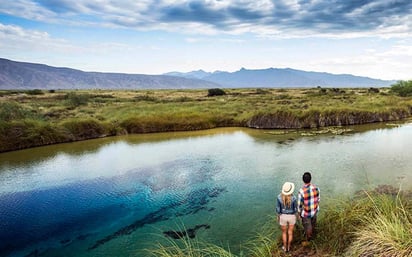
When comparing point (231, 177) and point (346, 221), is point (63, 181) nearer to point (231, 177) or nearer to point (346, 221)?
point (231, 177)

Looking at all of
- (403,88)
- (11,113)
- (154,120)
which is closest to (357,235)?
(154,120)

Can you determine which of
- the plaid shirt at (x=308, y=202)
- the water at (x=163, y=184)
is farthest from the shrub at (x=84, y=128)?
the plaid shirt at (x=308, y=202)

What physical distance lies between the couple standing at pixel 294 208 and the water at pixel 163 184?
2476 millimetres

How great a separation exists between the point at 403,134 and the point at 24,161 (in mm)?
28899

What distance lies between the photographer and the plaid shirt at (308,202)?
8.04 m

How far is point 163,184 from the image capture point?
16.8 m

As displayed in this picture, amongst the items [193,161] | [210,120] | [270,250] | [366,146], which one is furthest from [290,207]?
[210,120]

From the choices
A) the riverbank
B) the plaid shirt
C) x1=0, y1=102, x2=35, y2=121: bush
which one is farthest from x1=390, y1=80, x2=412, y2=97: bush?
the plaid shirt

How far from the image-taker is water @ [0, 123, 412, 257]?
11250mm

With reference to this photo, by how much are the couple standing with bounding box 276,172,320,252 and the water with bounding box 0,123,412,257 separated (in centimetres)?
248

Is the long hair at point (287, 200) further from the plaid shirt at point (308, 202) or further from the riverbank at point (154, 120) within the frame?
the riverbank at point (154, 120)

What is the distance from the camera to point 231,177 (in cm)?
1727

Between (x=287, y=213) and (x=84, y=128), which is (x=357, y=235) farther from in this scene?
(x=84, y=128)

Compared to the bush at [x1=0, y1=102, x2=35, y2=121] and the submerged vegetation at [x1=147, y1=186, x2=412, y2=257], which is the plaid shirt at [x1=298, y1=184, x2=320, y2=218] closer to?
the submerged vegetation at [x1=147, y1=186, x2=412, y2=257]
